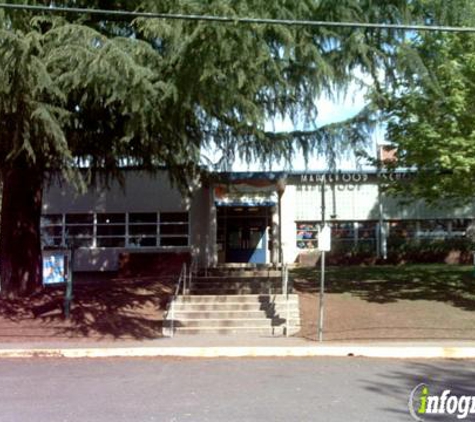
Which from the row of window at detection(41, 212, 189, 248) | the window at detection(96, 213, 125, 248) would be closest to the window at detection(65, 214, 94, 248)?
the row of window at detection(41, 212, 189, 248)

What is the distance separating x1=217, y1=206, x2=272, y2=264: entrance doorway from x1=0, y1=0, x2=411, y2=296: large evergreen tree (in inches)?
424

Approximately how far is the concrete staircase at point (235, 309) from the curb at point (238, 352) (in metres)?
2.31

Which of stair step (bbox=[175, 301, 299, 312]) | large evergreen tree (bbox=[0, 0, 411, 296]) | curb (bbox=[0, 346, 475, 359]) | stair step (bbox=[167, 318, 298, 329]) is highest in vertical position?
large evergreen tree (bbox=[0, 0, 411, 296])

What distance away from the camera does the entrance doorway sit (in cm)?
2680

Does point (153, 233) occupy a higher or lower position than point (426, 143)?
lower

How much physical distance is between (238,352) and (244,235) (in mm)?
15015

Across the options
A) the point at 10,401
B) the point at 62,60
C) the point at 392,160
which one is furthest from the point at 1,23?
the point at 392,160

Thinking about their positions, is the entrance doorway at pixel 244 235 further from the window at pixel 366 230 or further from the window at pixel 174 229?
the window at pixel 366 230

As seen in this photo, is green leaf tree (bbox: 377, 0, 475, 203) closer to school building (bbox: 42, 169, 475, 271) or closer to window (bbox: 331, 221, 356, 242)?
school building (bbox: 42, 169, 475, 271)

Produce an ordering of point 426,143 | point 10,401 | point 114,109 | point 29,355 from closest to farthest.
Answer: point 10,401
point 29,355
point 114,109
point 426,143

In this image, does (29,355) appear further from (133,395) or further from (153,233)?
(153,233)

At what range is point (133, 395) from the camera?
8250 millimetres

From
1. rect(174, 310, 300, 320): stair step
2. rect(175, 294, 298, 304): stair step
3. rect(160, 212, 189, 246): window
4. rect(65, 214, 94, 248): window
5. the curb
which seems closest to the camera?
the curb

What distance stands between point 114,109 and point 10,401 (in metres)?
7.35
